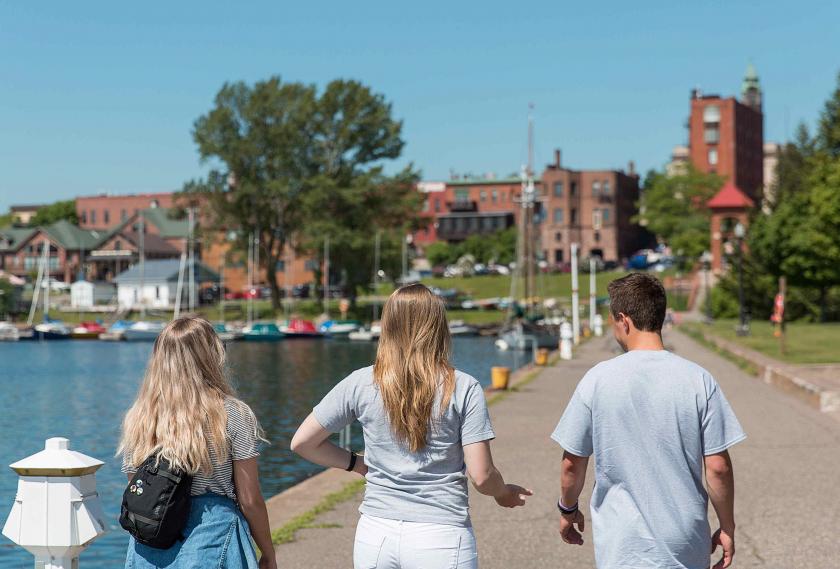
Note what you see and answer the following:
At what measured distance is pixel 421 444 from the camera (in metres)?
4.86

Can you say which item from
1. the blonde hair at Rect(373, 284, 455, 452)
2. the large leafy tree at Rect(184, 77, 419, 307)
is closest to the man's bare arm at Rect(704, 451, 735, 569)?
the blonde hair at Rect(373, 284, 455, 452)

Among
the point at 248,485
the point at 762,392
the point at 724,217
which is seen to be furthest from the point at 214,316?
the point at 248,485

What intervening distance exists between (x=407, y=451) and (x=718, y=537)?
145 cm

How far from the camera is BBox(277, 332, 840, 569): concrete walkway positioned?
9055 millimetres

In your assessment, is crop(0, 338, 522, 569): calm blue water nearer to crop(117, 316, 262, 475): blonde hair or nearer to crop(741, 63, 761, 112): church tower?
crop(117, 316, 262, 475): blonde hair

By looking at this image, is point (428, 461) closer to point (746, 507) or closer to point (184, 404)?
point (184, 404)

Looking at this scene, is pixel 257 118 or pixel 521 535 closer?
pixel 521 535

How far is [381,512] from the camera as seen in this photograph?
4902 mm

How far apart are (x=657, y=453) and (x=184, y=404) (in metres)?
1.92

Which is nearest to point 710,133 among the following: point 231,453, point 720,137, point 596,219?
point 720,137

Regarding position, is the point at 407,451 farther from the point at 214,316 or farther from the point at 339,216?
the point at 214,316

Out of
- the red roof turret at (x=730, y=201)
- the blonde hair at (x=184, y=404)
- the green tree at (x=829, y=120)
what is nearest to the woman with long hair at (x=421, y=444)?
the blonde hair at (x=184, y=404)

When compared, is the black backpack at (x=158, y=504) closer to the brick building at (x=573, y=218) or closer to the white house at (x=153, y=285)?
the white house at (x=153, y=285)

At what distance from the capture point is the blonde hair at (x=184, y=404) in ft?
15.4
